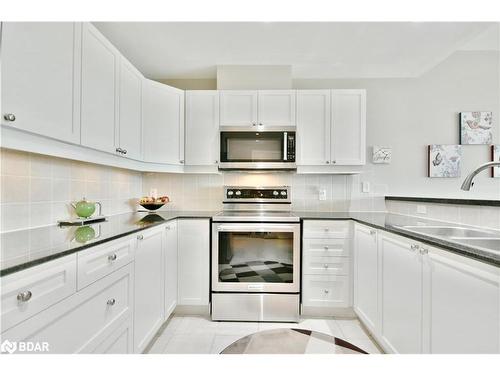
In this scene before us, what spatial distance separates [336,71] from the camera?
2746mm

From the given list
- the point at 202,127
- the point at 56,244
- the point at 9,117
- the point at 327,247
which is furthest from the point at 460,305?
the point at 202,127

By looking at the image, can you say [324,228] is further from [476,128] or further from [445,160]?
[476,128]

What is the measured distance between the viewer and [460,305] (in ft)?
3.28

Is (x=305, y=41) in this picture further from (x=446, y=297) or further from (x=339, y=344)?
(x=339, y=344)

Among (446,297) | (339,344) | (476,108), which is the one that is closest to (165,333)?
(339,344)

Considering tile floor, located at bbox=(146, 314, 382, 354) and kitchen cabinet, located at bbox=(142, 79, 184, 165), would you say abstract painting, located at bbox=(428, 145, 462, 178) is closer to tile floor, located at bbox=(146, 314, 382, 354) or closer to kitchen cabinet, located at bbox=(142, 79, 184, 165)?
tile floor, located at bbox=(146, 314, 382, 354)

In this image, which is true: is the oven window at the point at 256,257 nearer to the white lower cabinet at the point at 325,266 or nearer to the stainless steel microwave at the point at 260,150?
the white lower cabinet at the point at 325,266

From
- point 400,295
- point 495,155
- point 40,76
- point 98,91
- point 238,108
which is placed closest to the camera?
point 40,76

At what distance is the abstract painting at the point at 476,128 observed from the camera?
2.76 m

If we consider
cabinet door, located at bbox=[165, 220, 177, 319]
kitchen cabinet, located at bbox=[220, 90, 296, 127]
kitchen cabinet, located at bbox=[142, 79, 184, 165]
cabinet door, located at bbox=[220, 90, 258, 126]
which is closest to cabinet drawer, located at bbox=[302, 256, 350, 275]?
cabinet door, located at bbox=[165, 220, 177, 319]

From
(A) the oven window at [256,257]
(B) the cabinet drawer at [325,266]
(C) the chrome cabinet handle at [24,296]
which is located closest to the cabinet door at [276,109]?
(A) the oven window at [256,257]

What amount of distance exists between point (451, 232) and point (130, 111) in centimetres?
254

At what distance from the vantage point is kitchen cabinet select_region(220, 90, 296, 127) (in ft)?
8.28

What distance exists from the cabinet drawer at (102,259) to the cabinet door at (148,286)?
0.14 m
